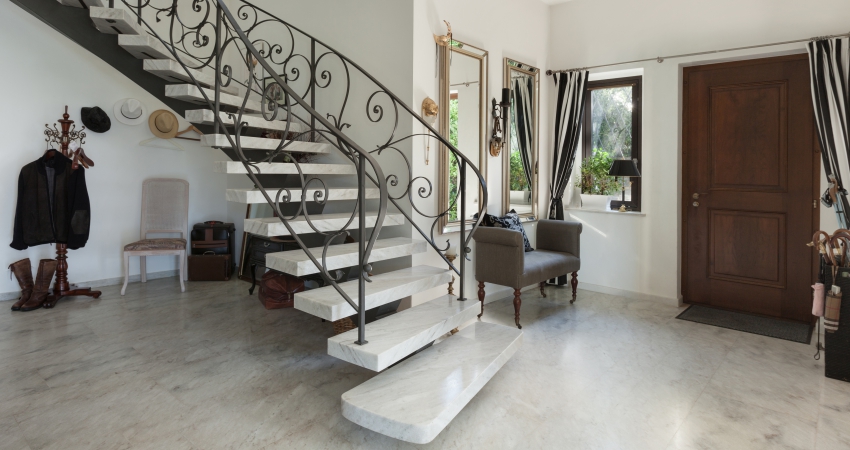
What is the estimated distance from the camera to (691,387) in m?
2.80

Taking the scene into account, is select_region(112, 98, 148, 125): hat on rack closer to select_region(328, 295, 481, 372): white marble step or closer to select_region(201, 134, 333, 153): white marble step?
select_region(201, 134, 333, 153): white marble step

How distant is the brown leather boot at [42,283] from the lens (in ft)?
14.0

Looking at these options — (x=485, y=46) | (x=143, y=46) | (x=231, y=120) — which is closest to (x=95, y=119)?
(x=143, y=46)

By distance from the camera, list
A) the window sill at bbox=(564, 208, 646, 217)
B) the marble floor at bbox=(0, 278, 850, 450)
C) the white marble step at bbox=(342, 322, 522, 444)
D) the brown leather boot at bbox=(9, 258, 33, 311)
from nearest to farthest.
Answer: the white marble step at bbox=(342, 322, 522, 444) → the marble floor at bbox=(0, 278, 850, 450) → the brown leather boot at bbox=(9, 258, 33, 311) → the window sill at bbox=(564, 208, 646, 217)

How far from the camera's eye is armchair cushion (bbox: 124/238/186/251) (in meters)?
4.87

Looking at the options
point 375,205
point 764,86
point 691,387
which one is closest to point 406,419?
point 691,387

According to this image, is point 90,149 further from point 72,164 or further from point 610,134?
point 610,134

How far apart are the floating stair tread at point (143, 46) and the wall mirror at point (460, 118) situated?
2147mm

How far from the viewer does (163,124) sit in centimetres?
532

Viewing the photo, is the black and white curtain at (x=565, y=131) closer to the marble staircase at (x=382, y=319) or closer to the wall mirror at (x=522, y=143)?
the wall mirror at (x=522, y=143)

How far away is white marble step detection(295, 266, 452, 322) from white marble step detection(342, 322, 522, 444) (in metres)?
0.25

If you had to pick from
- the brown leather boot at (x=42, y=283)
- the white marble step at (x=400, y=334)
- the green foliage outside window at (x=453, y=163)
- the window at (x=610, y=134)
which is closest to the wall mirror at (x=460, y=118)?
the green foliage outside window at (x=453, y=163)

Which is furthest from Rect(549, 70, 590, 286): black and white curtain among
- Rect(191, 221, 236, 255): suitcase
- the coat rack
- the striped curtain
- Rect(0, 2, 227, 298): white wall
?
the coat rack

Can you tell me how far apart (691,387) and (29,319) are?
5.08 m
